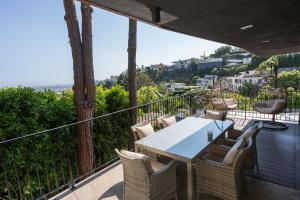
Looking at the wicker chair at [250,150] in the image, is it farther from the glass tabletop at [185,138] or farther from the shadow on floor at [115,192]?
the shadow on floor at [115,192]

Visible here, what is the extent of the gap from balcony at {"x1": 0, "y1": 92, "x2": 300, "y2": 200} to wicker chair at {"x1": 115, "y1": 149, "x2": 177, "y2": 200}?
0.46m

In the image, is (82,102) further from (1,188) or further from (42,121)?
(1,188)

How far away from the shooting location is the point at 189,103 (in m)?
6.06

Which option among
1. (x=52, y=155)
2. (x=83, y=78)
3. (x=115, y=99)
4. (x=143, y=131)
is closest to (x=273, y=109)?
(x=143, y=131)

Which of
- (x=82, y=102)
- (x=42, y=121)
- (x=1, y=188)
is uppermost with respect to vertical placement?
(x=82, y=102)

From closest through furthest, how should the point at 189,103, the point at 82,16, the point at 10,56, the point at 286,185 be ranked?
the point at 286,185 < the point at 82,16 < the point at 189,103 < the point at 10,56

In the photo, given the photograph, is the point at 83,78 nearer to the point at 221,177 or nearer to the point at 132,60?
the point at 132,60

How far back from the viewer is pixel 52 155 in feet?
12.4

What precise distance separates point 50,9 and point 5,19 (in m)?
2.28

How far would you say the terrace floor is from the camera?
252cm

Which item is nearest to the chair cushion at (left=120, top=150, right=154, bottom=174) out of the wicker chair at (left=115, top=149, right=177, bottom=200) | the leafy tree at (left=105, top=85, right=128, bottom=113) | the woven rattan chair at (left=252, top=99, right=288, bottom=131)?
the wicker chair at (left=115, top=149, right=177, bottom=200)

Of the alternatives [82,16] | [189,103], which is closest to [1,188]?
[82,16]

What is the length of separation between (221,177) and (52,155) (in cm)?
325

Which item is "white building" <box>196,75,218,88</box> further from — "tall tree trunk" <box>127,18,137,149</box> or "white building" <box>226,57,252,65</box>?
"white building" <box>226,57,252,65</box>
